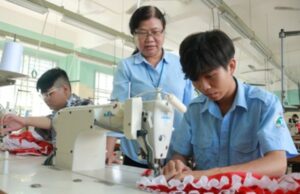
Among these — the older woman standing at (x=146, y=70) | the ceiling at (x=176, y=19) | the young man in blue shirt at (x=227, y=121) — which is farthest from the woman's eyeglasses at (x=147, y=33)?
the ceiling at (x=176, y=19)

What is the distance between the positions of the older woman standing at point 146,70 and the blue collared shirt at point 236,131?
216mm

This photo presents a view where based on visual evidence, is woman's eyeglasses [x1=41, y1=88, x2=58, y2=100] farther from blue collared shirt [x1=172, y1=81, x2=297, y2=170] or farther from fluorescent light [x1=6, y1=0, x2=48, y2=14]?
fluorescent light [x1=6, y1=0, x2=48, y2=14]

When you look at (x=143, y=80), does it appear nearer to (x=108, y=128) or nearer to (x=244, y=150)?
(x=108, y=128)

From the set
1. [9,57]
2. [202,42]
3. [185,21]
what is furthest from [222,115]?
[185,21]

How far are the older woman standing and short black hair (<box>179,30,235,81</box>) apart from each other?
1.46 ft

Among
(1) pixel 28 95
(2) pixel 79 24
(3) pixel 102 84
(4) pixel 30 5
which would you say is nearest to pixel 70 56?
(1) pixel 28 95

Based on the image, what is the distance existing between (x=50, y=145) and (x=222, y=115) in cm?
113

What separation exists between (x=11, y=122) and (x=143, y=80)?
0.72 m

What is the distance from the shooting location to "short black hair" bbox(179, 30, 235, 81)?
39.3 inches

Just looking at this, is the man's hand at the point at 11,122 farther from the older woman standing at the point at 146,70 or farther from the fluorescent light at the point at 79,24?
the fluorescent light at the point at 79,24

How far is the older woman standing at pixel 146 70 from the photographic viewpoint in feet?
4.82

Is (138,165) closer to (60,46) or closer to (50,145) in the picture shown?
(50,145)

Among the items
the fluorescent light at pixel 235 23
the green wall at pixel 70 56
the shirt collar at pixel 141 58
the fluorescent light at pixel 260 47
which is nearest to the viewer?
the shirt collar at pixel 141 58

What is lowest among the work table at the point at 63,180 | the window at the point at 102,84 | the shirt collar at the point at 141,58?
the work table at the point at 63,180
